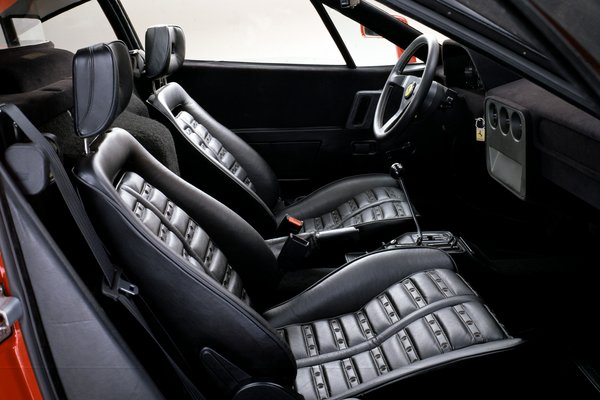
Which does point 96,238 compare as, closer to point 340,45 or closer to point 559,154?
point 559,154

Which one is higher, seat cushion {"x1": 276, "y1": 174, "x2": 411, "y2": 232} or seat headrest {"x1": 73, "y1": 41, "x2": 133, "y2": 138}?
seat headrest {"x1": 73, "y1": 41, "x2": 133, "y2": 138}

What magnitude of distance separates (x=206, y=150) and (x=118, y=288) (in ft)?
4.04

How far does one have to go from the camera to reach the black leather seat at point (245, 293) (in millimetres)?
1107

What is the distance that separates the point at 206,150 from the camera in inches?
89.4

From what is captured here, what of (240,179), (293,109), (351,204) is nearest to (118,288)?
(240,179)

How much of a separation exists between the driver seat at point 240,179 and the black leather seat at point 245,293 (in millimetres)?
547

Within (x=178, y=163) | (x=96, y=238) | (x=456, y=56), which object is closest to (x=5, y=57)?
(x=96, y=238)

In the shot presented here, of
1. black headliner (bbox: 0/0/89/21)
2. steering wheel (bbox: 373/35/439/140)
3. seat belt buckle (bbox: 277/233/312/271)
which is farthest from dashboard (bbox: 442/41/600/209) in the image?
black headliner (bbox: 0/0/89/21)

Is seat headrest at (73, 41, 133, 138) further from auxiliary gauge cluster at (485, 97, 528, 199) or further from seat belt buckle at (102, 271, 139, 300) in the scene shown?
auxiliary gauge cluster at (485, 97, 528, 199)

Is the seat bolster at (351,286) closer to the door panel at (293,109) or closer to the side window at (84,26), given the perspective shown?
the door panel at (293,109)

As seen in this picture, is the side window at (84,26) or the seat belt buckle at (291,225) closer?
the seat belt buckle at (291,225)

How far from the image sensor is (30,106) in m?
1.24

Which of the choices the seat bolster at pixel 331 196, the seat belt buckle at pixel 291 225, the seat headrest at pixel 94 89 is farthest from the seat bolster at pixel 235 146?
the seat headrest at pixel 94 89

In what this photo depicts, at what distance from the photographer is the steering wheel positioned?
6.24 ft
